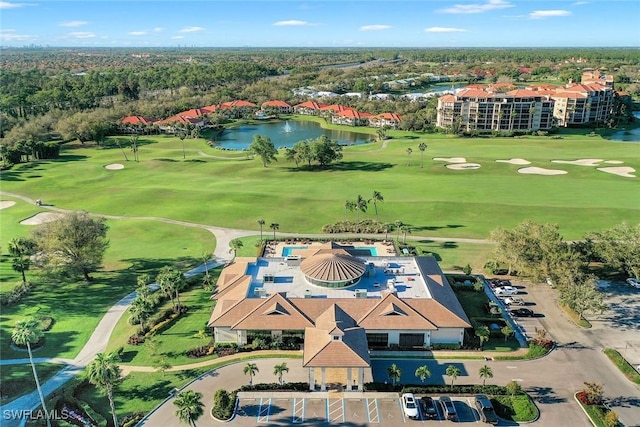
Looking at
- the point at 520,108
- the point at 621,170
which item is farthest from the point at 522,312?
the point at 520,108

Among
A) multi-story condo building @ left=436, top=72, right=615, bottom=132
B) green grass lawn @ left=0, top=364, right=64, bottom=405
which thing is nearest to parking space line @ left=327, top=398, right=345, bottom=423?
green grass lawn @ left=0, top=364, right=64, bottom=405

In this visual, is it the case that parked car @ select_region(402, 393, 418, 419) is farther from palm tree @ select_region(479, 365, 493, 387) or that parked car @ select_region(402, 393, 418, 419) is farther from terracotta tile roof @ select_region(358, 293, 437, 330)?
terracotta tile roof @ select_region(358, 293, 437, 330)

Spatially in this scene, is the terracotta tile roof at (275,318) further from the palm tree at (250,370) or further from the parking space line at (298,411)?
the parking space line at (298,411)

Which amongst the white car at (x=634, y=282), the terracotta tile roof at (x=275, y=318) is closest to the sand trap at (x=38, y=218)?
the terracotta tile roof at (x=275, y=318)

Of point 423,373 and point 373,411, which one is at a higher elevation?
point 423,373

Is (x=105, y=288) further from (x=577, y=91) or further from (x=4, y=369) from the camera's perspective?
(x=577, y=91)

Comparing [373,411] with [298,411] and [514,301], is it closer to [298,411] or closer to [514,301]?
[298,411]
